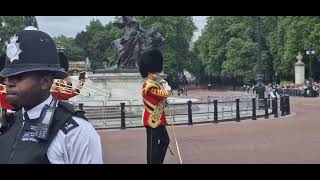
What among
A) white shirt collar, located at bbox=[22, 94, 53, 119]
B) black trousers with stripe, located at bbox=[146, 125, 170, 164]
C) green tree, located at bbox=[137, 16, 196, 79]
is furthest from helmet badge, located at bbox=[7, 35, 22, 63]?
green tree, located at bbox=[137, 16, 196, 79]

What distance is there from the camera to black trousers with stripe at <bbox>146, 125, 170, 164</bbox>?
795 cm

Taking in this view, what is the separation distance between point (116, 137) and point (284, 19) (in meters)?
50.7

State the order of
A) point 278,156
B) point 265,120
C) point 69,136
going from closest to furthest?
point 69,136 < point 278,156 < point 265,120

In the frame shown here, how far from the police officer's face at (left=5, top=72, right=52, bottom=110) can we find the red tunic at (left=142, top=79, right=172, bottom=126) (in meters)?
5.24

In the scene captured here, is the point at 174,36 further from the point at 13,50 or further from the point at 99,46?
the point at 13,50

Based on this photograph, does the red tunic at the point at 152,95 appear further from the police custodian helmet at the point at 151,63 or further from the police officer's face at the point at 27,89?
the police officer's face at the point at 27,89

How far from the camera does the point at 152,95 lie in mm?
8125

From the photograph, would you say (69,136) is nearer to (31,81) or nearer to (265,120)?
(31,81)

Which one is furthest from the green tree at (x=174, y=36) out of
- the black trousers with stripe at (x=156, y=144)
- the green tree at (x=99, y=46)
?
the black trousers with stripe at (x=156, y=144)

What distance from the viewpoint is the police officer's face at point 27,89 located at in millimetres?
2789

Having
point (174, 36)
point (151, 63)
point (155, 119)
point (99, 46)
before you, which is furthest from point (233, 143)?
point (99, 46)

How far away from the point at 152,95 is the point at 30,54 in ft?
17.7
